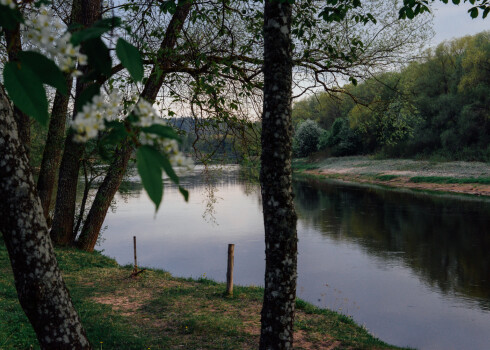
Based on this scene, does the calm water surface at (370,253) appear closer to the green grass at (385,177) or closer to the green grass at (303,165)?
the green grass at (385,177)

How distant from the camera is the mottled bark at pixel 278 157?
406cm

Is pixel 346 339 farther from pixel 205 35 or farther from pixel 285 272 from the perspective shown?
pixel 205 35

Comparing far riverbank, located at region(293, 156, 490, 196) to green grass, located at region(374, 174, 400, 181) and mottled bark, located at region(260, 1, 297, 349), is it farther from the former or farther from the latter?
mottled bark, located at region(260, 1, 297, 349)

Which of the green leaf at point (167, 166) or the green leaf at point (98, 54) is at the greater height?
the green leaf at point (98, 54)

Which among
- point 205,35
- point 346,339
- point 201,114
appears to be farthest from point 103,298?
point 205,35

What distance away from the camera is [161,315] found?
8.57 metres

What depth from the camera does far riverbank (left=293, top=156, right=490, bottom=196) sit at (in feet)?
104

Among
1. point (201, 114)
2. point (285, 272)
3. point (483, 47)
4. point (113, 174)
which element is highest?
point (483, 47)

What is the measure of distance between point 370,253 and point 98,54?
17255 mm

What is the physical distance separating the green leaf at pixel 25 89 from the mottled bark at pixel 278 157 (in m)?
3.16

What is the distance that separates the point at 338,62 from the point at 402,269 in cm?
892

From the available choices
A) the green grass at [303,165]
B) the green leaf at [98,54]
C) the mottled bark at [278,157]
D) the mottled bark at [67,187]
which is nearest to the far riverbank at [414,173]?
the green grass at [303,165]

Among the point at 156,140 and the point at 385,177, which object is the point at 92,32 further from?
the point at 385,177

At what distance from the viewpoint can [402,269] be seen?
15.0 meters
